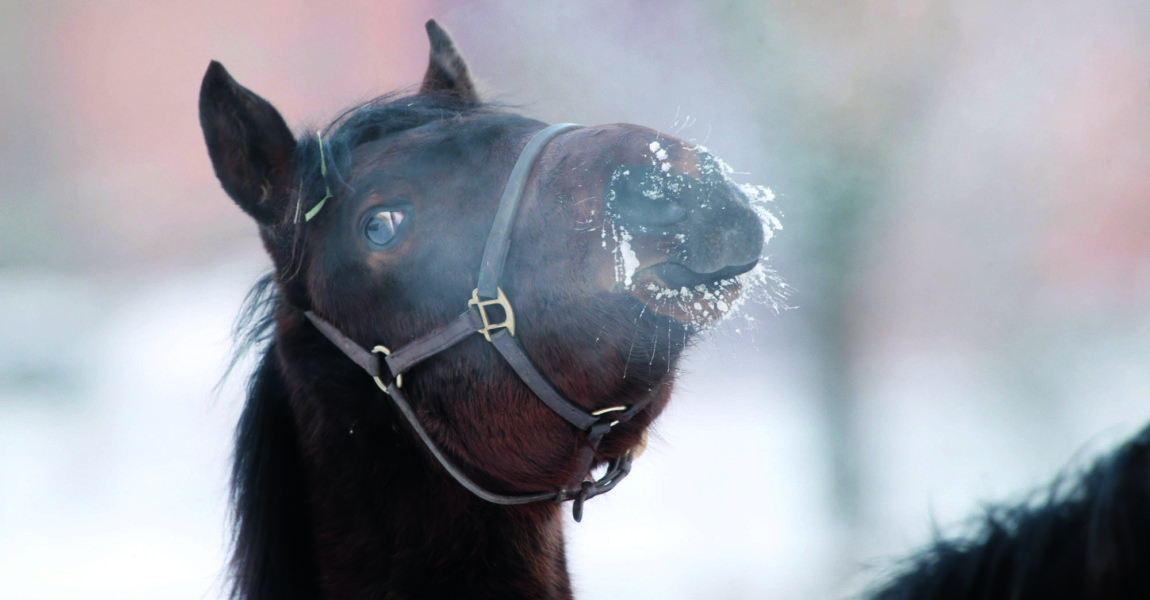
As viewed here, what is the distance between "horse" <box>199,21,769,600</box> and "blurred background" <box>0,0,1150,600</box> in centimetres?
207

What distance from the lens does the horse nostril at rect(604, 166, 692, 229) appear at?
1.03 metres

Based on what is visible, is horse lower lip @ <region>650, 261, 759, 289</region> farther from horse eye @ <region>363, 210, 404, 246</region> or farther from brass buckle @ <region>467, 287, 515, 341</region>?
horse eye @ <region>363, 210, 404, 246</region>

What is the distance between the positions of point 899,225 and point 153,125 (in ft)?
11.4

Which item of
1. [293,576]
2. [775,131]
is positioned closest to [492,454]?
[293,576]

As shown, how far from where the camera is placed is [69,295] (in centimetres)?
348

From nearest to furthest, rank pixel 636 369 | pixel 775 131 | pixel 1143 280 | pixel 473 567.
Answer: pixel 636 369, pixel 473 567, pixel 1143 280, pixel 775 131

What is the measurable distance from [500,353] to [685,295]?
296 mm

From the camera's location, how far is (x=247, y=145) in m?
1.27

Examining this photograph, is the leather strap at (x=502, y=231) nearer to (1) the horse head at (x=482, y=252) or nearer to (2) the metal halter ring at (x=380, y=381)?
(1) the horse head at (x=482, y=252)

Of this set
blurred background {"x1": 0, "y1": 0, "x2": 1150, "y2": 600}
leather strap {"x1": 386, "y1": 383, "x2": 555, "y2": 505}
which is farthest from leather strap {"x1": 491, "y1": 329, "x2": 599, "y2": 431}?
blurred background {"x1": 0, "y1": 0, "x2": 1150, "y2": 600}

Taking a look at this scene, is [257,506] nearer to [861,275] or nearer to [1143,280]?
[861,275]

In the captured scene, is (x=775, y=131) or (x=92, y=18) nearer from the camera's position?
(x=92, y=18)

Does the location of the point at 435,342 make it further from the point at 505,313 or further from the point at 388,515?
the point at 388,515

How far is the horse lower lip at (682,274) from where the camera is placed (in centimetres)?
105
